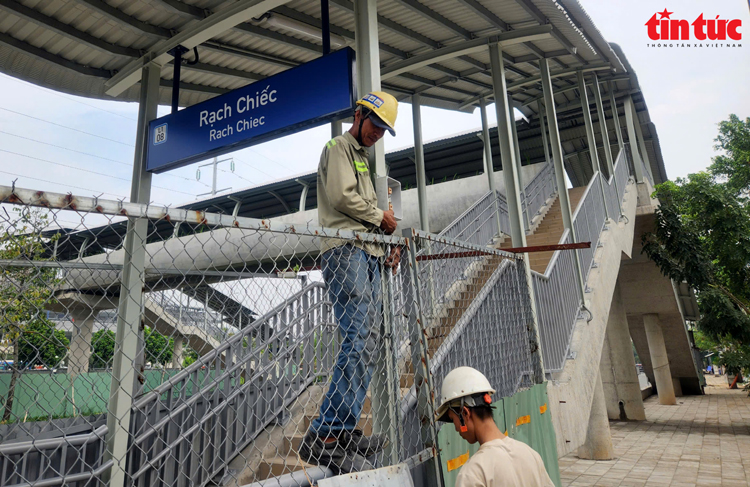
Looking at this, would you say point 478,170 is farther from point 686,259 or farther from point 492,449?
point 492,449

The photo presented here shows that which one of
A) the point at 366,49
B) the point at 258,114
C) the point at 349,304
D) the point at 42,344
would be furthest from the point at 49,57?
the point at 349,304

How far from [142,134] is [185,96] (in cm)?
184

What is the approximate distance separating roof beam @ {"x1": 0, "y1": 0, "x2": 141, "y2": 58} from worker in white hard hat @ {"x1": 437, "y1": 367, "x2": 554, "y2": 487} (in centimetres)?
539

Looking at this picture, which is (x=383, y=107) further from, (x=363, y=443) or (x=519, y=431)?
(x=519, y=431)

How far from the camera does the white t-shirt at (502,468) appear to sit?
211 cm

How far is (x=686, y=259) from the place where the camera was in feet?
48.7

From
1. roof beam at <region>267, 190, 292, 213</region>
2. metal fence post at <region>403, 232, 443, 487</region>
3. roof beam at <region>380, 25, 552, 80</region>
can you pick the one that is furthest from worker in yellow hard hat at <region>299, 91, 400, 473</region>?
roof beam at <region>267, 190, 292, 213</region>

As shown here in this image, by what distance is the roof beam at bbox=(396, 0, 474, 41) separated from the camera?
6339 mm

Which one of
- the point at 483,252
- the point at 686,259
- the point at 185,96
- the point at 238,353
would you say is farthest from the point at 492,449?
the point at 686,259

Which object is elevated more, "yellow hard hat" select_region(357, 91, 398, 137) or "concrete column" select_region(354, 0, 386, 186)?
"concrete column" select_region(354, 0, 386, 186)

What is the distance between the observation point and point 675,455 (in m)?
11.6

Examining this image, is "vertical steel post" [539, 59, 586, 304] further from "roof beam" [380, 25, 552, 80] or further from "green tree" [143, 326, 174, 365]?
"green tree" [143, 326, 174, 365]

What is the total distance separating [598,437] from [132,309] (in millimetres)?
11025

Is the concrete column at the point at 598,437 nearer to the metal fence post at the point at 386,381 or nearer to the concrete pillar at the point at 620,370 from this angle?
the concrete pillar at the point at 620,370
